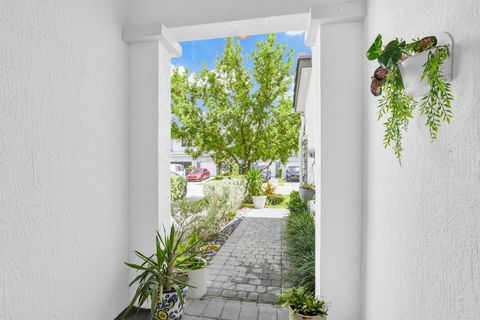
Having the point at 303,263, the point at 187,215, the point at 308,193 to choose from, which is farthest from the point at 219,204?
the point at 303,263

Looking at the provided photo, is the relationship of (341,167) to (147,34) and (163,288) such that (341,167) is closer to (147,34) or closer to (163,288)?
(163,288)

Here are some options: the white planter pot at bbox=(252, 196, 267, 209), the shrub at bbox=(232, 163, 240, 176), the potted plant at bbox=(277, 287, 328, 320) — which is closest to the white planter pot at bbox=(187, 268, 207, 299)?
the potted plant at bbox=(277, 287, 328, 320)

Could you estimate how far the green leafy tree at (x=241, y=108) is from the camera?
10484 millimetres

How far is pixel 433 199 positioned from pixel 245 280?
2.77m

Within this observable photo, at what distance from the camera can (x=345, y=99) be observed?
2.23 m

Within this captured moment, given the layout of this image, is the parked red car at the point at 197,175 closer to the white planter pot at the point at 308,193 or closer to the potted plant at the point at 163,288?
the white planter pot at the point at 308,193

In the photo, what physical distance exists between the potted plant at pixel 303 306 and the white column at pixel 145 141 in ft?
4.85

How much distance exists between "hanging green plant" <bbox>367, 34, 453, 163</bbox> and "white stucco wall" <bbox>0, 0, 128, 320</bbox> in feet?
7.04

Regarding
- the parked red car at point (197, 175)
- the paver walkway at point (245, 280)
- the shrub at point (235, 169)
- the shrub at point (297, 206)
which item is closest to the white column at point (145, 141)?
the paver walkway at point (245, 280)

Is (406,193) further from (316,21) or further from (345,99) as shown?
(316,21)

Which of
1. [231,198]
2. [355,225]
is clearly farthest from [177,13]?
[231,198]

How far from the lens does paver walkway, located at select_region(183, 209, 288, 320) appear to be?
2529 millimetres

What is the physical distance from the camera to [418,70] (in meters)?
1.09

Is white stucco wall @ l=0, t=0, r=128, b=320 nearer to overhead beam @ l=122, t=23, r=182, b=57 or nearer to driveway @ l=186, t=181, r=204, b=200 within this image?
overhead beam @ l=122, t=23, r=182, b=57
